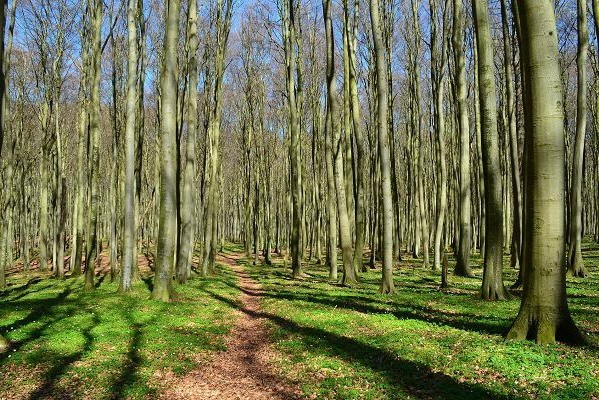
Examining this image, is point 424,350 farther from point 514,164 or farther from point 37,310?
point 514,164

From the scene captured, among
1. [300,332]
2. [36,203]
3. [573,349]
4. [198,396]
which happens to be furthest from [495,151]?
[36,203]

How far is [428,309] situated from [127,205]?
33.7 feet

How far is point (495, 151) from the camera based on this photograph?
1123cm

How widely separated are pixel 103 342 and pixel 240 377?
11.2ft

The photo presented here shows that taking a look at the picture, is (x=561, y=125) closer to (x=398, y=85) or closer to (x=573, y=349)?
(x=573, y=349)

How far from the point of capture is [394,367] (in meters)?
6.61

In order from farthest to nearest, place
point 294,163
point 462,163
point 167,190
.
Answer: point 294,163 < point 462,163 < point 167,190

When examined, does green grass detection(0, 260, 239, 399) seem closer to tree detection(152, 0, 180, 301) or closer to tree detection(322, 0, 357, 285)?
tree detection(152, 0, 180, 301)

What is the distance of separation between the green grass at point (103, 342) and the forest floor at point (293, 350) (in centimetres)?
3

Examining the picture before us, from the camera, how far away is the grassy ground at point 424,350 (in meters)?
5.54

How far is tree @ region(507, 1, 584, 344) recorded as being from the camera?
6.56 m

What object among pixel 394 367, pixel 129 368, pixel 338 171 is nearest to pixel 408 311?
pixel 394 367

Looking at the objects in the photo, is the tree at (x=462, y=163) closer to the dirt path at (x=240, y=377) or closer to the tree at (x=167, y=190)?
the dirt path at (x=240, y=377)

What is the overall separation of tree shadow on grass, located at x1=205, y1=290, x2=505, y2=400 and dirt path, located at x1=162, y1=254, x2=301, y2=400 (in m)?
0.91
